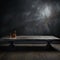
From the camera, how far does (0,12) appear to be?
4.73 m

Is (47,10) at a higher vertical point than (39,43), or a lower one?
higher

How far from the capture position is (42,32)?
15.6 feet

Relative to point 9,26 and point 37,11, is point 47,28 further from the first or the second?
point 9,26

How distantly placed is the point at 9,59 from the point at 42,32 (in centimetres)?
222

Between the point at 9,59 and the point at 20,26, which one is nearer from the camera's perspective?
the point at 9,59

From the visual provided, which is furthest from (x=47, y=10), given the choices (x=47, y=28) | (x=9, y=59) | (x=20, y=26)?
(x=9, y=59)

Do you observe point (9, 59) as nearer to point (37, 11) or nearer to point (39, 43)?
point (39, 43)

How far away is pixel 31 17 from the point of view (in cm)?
473

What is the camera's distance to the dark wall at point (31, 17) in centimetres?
472

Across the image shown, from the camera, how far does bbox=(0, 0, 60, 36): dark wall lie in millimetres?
4723


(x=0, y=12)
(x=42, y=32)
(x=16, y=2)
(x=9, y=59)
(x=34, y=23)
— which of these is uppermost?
(x=16, y=2)

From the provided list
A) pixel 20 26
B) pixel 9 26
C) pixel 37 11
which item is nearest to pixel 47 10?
pixel 37 11

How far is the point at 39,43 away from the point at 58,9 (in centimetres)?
147

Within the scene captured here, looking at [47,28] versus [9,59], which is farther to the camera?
[47,28]
